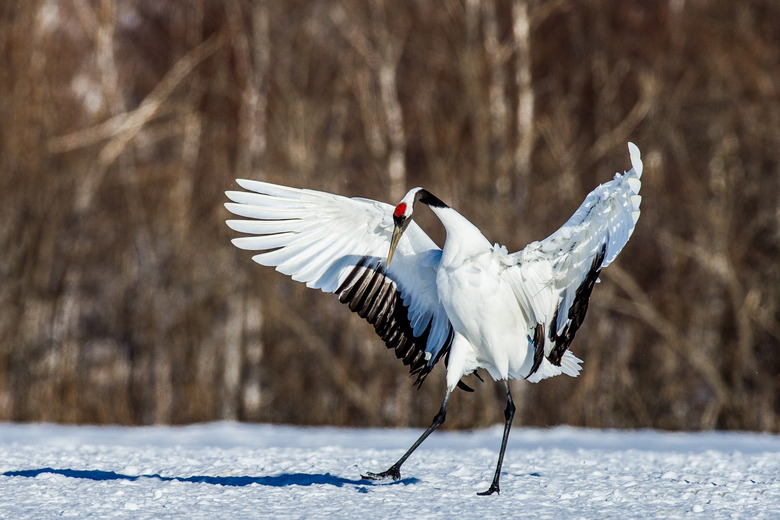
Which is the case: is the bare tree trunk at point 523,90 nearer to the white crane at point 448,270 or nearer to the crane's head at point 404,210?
the white crane at point 448,270

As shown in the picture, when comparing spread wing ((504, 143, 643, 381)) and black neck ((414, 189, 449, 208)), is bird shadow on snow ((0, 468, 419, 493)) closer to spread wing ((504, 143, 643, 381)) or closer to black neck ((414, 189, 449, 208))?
spread wing ((504, 143, 643, 381))

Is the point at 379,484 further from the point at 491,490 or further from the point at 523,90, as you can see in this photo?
the point at 523,90

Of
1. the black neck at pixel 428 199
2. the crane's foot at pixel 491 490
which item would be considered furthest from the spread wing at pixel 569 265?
the crane's foot at pixel 491 490

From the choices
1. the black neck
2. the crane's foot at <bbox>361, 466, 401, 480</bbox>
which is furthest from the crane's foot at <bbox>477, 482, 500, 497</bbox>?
the black neck

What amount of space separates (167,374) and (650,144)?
872 centimetres

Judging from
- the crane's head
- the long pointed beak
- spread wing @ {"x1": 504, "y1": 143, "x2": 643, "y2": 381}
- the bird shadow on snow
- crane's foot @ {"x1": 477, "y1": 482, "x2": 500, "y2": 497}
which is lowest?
crane's foot @ {"x1": 477, "y1": 482, "x2": 500, "y2": 497}

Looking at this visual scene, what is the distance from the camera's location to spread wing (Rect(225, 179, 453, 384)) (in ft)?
20.7

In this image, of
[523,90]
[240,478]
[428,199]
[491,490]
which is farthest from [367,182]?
[491,490]

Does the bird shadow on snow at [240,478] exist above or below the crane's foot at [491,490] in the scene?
above

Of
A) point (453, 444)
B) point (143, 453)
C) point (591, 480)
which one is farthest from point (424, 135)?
point (591, 480)

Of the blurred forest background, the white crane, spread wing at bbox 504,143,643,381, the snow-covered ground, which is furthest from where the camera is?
the blurred forest background

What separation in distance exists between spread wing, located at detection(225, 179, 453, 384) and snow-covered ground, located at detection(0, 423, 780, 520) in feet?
3.03

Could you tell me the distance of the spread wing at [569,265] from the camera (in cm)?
530

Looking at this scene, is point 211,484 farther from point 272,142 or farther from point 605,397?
point 272,142
